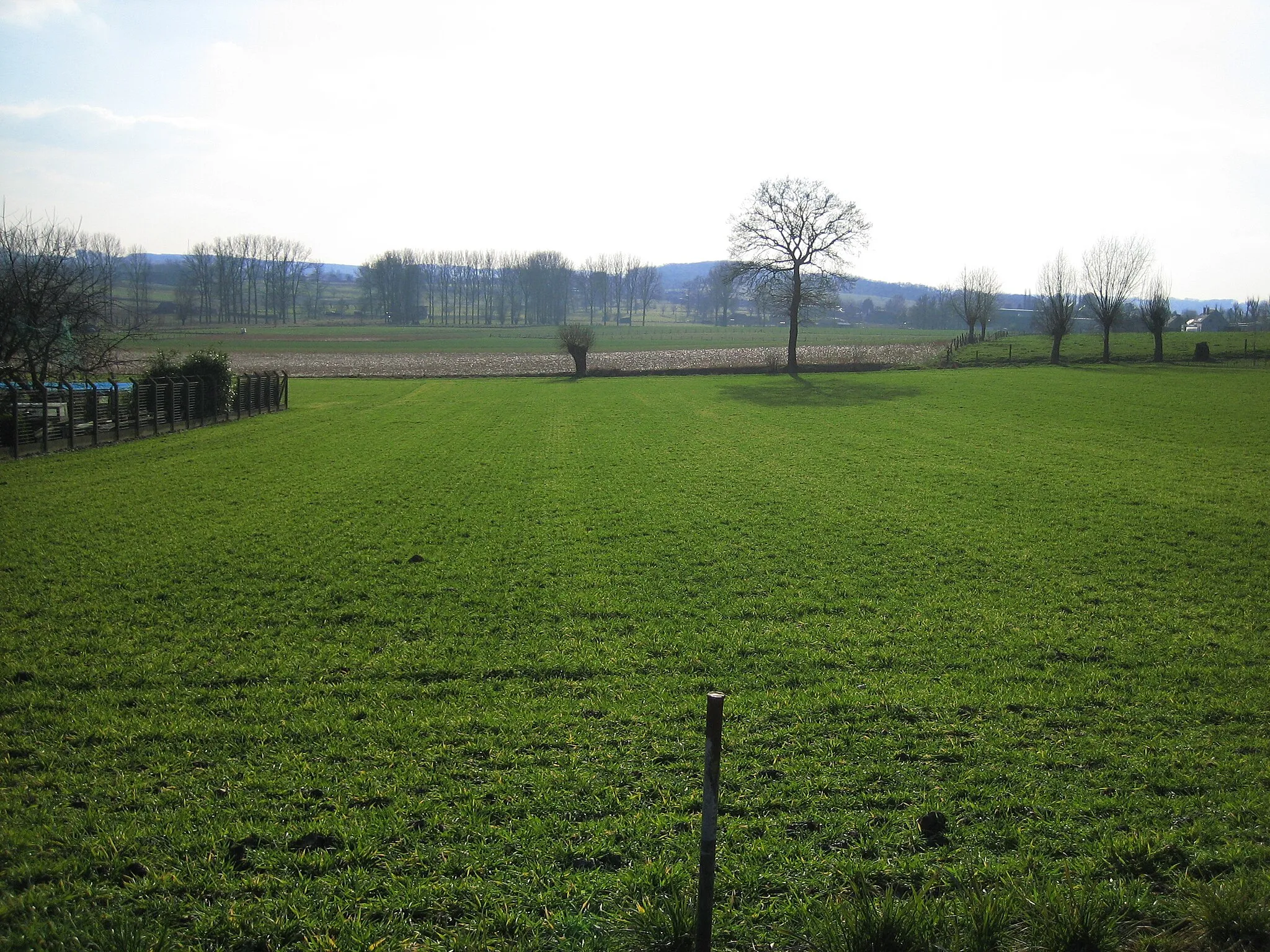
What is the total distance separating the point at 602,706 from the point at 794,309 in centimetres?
4783

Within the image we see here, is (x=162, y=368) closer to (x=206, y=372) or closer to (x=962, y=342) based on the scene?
(x=206, y=372)

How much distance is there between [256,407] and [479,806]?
105 feet

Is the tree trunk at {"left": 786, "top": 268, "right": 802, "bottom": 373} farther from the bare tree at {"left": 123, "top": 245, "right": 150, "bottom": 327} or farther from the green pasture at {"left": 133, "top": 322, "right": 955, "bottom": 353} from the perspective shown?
the bare tree at {"left": 123, "top": 245, "right": 150, "bottom": 327}

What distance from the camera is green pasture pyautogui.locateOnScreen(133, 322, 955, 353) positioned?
3501 inches

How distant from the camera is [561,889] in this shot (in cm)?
383

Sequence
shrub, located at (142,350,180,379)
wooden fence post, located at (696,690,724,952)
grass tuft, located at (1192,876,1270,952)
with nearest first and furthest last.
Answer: wooden fence post, located at (696,690,724,952) → grass tuft, located at (1192,876,1270,952) → shrub, located at (142,350,180,379)

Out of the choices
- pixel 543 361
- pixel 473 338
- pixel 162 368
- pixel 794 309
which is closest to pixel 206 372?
pixel 162 368

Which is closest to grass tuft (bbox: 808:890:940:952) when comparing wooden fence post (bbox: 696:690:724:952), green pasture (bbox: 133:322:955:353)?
wooden fence post (bbox: 696:690:724:952)

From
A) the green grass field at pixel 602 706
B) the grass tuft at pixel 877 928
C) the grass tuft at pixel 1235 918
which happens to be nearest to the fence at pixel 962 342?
the green grass field at pixel 602 706

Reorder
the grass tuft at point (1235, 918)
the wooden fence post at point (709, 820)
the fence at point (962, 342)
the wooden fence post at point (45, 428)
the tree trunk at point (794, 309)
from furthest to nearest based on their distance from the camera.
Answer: the fence at point (962, 342) < the tree trunk at point (794, 309) < the wooden fence post at point (45, 428) < the grass tuft at point (1235, 918) < the wooden fence post at point (709, 820)

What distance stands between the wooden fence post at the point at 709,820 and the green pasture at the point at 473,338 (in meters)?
75.6

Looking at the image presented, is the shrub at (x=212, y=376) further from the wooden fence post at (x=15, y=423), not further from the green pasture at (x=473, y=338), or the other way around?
the green pasture at (x=473, y=338)

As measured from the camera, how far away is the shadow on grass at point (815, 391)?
119ft

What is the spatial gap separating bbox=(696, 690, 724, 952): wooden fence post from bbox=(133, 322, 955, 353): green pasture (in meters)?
75.6
